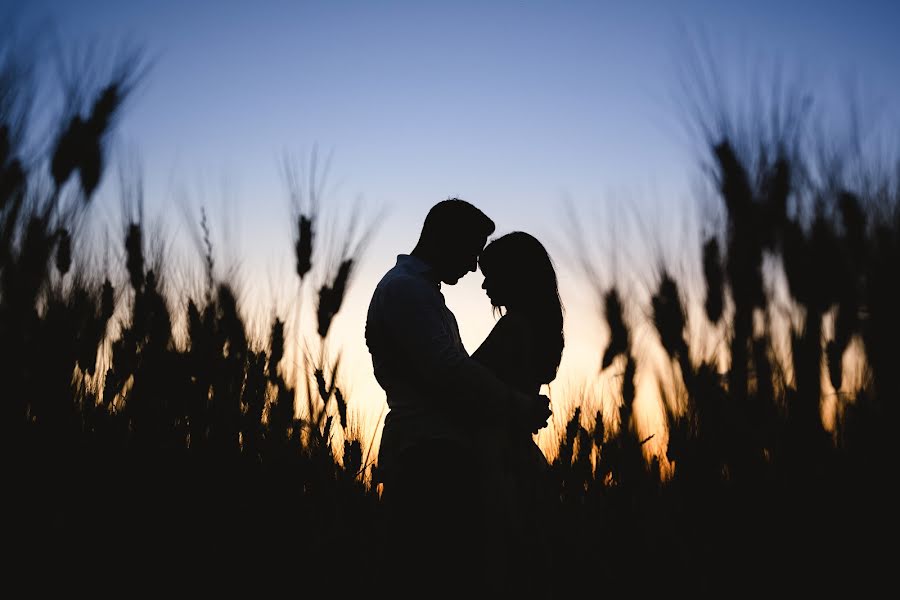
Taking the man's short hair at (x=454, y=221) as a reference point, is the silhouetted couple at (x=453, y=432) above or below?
below

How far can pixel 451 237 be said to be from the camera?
1.93 meters

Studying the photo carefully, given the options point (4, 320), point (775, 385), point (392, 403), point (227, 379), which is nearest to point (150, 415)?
point (227, 379)

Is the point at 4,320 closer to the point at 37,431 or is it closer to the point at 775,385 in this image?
the point at 37,431

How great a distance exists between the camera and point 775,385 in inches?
82.5

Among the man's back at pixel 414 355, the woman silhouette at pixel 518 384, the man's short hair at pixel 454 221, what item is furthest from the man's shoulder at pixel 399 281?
the woman silhouette at pixel 518 384

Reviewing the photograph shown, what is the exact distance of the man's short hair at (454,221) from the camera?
193cm

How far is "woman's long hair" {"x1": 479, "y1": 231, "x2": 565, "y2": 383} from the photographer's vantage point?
2.00m

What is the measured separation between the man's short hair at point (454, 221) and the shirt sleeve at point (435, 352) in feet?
0.60

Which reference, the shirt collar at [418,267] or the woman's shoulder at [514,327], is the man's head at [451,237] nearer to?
the shirt collar at [418,267]

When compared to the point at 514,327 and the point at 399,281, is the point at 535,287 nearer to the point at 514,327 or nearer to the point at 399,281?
the point at 514,327

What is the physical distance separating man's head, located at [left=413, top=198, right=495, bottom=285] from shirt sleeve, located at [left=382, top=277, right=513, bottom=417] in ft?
0.48

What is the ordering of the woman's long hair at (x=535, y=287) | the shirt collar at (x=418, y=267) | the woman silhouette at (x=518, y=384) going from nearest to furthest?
the woman silhouette at (x=518, y=384)
the shirt collar at (x=418, y=267)
the woman's long hair at (x=535, y=287)

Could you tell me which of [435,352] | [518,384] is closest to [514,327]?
[518,384]

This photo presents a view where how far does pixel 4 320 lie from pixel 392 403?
967 mm
